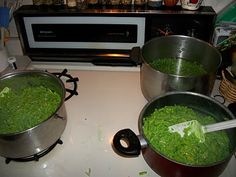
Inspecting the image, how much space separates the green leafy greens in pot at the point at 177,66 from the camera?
0.92 m

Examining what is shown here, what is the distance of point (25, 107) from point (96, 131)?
0.25 metres

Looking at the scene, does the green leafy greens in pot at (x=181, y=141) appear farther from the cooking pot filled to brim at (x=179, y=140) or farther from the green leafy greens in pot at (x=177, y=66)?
the green leafy greens in pot at (x=177, y=66)

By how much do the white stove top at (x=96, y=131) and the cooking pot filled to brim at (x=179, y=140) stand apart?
0.06 m

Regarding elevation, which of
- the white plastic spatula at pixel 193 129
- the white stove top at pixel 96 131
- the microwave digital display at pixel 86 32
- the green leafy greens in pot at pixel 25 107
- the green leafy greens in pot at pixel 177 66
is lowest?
the white stove top at pixel 96 131

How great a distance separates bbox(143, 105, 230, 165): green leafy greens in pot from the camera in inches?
25.2

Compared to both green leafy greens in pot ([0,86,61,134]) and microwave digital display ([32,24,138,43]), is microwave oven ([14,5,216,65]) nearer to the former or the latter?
microwave digital display ([32,24,138,43])

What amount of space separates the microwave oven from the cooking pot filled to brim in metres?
0.26

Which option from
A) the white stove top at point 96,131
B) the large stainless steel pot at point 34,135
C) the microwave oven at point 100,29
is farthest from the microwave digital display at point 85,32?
the large stainless steel pot at point 34,135

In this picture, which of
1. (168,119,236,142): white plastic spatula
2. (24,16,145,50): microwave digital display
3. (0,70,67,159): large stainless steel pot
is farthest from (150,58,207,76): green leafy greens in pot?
(0,70,67,159): large stainless steel pot

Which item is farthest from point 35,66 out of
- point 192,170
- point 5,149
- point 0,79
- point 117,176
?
point 192,170

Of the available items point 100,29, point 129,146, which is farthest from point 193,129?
point 100,29

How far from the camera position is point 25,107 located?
76cm

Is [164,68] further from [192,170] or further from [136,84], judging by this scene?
[192,170]

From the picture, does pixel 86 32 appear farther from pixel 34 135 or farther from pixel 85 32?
pixel 34 135
